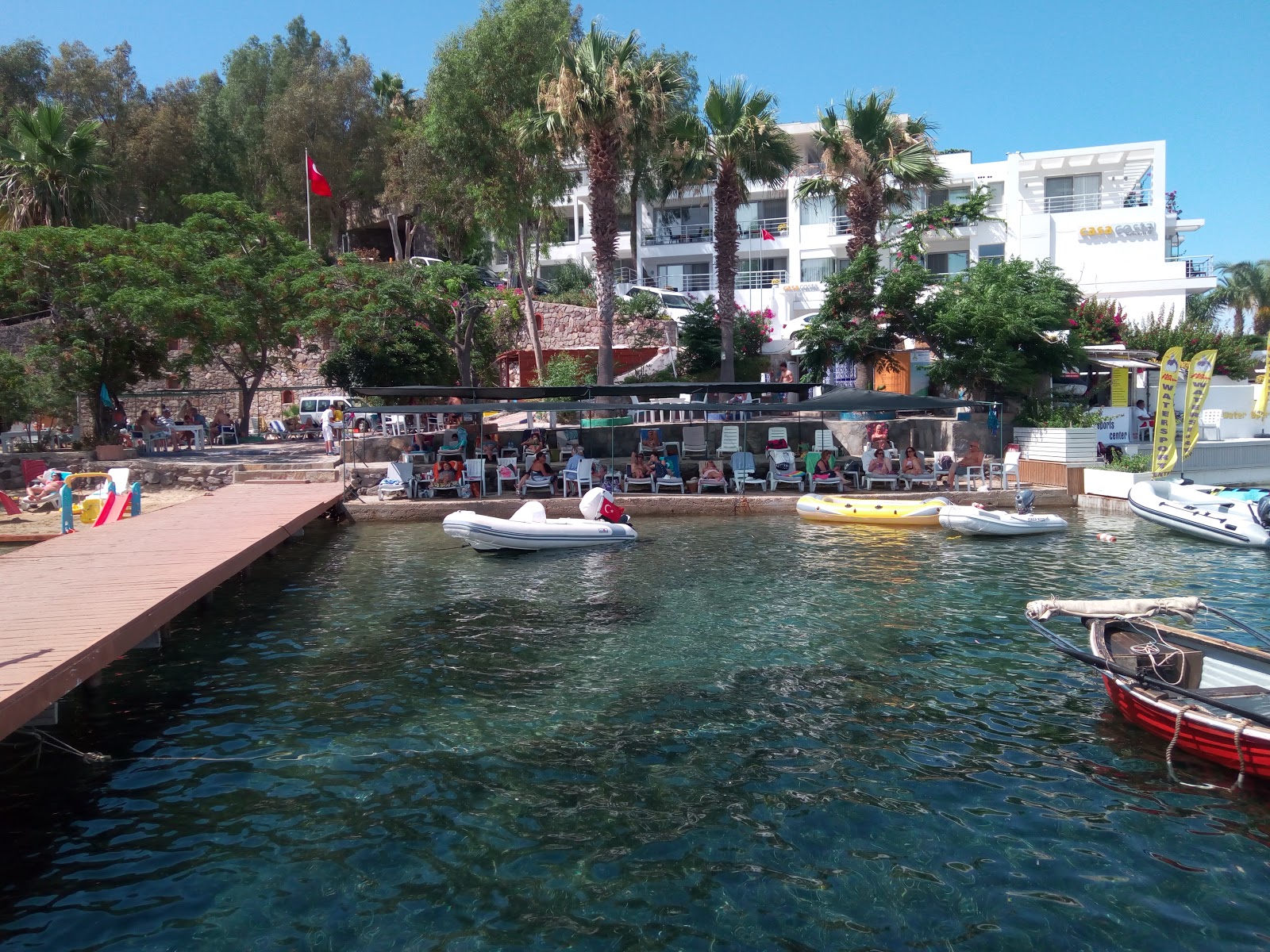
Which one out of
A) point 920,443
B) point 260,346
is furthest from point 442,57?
point 920,443

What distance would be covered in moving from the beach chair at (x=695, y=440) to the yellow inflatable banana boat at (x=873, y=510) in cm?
407

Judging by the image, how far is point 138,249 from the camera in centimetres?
2578

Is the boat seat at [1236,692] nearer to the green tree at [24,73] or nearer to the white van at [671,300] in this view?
the white van at [671,300]

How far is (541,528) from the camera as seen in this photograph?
17031mm

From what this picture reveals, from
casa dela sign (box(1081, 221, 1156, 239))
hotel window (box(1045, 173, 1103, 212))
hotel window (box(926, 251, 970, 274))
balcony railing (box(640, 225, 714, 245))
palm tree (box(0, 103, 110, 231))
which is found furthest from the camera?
balcony railing (box(640, 225, 714, 245))

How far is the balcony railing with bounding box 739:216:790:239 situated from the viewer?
46.0m

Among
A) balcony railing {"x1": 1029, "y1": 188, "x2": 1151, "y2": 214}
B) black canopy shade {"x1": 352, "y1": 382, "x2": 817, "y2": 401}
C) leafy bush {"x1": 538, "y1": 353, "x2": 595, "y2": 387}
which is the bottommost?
black canopy shade {"x1": 352, "y1": 382, "x2": 817, "y2": 401}

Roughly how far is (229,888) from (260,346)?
2524 centimetres

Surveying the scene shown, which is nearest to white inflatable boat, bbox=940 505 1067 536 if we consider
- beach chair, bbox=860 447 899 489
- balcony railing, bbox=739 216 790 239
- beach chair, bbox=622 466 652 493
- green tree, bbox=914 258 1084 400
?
beach chair, bbox=860 447 899 489

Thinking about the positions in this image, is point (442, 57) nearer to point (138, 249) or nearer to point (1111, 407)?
point (138, 249)

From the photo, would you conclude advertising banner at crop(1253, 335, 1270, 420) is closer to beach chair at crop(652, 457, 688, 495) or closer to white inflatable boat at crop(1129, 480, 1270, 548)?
white inflatable boat at crop(1129, 480, 1270, 548)

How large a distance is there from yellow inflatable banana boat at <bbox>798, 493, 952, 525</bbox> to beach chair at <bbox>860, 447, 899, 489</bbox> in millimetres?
1624

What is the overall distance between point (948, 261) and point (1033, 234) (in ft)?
15.0

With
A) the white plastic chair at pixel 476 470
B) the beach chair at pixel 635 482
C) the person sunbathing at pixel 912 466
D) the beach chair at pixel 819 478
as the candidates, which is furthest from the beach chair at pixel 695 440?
the white plastic chair at pixel 476 470
